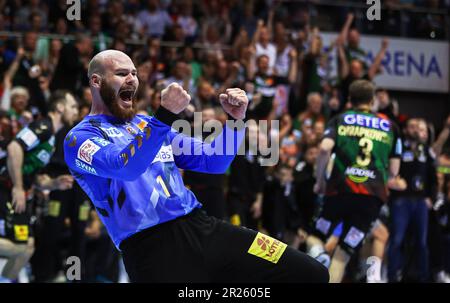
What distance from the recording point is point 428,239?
11.4 metres

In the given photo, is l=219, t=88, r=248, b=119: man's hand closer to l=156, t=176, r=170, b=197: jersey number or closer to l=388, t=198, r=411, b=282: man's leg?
l=156, t=176, r=170, b=197: jersey number

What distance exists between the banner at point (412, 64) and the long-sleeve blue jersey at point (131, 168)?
10.9m

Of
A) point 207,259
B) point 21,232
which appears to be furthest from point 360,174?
point 207,259

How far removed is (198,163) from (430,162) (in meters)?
6.69

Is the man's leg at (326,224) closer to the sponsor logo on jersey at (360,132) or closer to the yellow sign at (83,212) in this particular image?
the sponsor logo on jersey at (360,132)

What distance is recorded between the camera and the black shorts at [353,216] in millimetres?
7848

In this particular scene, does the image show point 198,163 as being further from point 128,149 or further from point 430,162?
point 430,162

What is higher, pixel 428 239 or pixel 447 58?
pixel 447 58

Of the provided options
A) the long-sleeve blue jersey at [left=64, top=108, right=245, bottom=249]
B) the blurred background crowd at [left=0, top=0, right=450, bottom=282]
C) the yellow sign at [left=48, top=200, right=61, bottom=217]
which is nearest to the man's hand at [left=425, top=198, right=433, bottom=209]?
the blurred background crowd at [left=0, top=0, right=450, bottom=282]

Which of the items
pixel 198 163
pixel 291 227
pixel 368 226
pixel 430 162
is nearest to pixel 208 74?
pixel 291 227

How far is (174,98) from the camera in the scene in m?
4.07

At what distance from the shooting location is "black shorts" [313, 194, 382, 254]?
7848 mm

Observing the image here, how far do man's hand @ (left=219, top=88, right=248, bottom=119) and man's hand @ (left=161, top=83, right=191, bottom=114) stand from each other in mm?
395

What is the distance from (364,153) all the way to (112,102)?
12.7ft
